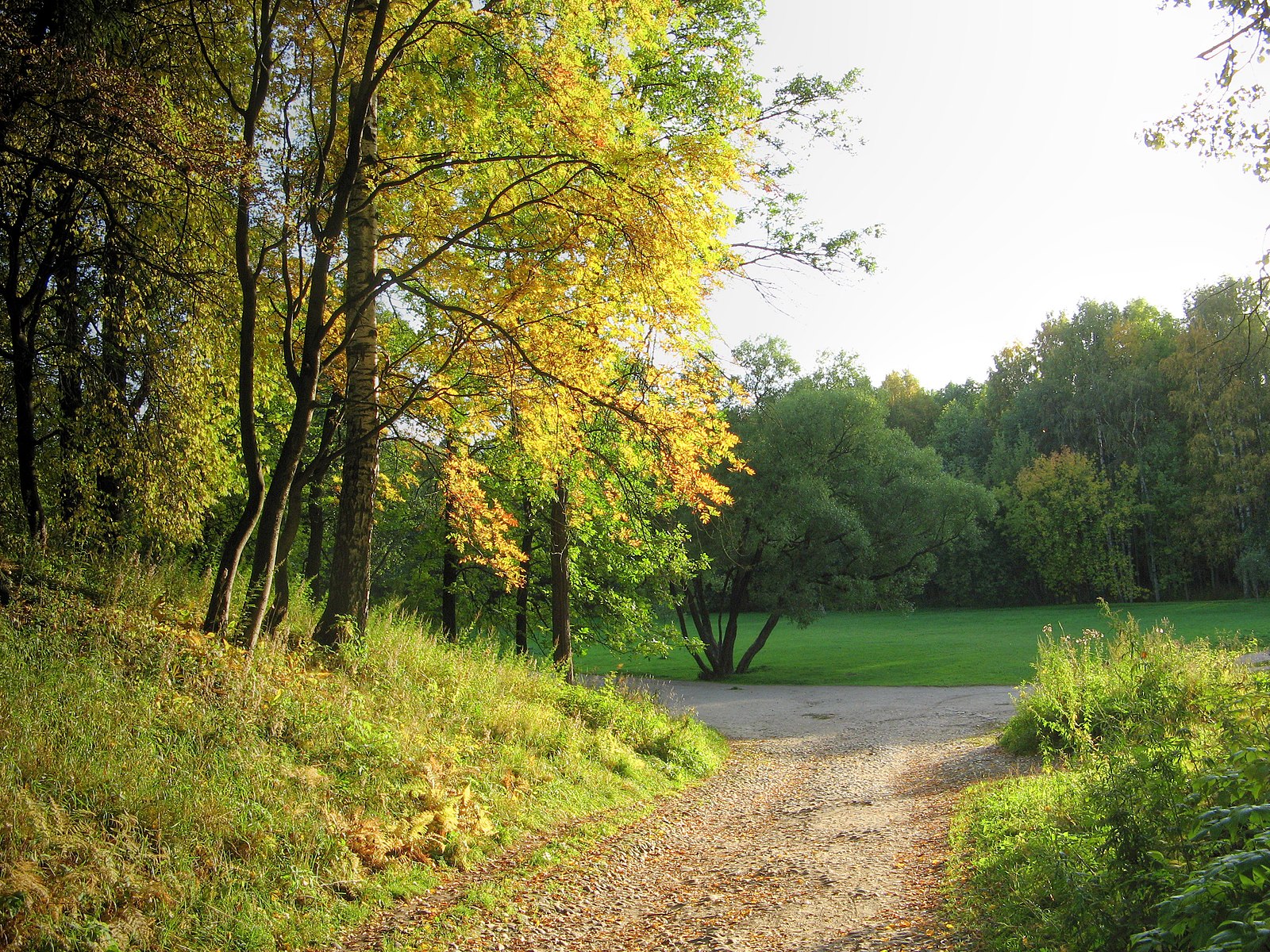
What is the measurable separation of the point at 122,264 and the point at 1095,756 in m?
10.4

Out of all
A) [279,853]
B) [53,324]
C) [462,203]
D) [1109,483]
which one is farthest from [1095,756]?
[1109,483]

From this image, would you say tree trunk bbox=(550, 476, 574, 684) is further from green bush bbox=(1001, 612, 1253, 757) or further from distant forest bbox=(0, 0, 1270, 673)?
green bush bbox=(1001, 612, 1253, 757)

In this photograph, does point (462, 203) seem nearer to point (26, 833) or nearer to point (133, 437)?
point (133, 437)

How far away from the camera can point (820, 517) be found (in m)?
24.8

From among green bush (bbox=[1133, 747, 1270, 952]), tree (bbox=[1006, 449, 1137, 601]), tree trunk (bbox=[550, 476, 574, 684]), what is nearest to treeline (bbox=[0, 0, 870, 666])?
tree trunk (bbox=[550, 476, 574, 684])

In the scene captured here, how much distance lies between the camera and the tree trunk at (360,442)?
832cm

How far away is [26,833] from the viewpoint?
4.01 m

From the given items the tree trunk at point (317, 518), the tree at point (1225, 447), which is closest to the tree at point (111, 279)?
the tree trunk at point (317, 518)

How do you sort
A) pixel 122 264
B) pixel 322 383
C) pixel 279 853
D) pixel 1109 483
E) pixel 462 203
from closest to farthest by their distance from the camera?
pixel 279 853 < pixel 122 264 < pixel 462 203 < pixel 322 383 < pixel 1109 483

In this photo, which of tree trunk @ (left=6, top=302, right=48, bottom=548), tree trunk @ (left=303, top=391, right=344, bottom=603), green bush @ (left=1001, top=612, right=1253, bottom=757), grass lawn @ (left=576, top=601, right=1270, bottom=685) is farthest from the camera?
grass lawn @ (left=576, top=601, right=1270, bottom=685)

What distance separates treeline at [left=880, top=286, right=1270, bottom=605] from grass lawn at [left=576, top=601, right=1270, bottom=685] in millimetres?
3624

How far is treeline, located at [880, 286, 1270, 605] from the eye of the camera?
41.0 m

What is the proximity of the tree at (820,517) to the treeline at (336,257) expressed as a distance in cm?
1470

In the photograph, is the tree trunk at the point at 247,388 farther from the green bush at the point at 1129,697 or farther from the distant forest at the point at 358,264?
the green bush at the point at 1129,697
